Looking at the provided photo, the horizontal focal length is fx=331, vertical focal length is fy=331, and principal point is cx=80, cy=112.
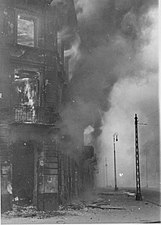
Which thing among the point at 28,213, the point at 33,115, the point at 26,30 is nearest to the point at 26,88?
the point at 33,115

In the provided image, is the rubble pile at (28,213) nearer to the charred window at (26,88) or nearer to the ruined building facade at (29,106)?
the ruined building facade at (29,106)

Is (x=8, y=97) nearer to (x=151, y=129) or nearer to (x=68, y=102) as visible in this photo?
(x=68, y=102)

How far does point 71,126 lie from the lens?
75.8 ft

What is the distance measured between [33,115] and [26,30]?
5244 millimetres

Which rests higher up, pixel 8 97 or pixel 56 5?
pixel 56 5

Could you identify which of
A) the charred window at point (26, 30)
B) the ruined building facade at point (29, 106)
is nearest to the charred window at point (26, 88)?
the ruined building facade at point (29, 106)

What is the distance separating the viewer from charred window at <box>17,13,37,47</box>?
1883cm

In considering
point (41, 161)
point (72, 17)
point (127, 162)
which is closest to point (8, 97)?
point (41, 161)

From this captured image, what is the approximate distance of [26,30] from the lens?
1903 cm

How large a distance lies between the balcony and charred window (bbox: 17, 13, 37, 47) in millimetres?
4095

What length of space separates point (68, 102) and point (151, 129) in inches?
2195

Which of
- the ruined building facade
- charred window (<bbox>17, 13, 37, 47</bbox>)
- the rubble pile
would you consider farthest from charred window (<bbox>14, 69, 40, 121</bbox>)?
the rubble pile

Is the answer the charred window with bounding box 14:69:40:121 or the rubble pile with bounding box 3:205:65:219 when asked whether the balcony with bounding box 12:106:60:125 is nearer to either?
the charred window with bounding box 14:69:40:121

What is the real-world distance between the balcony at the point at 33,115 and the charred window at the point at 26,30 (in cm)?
410
